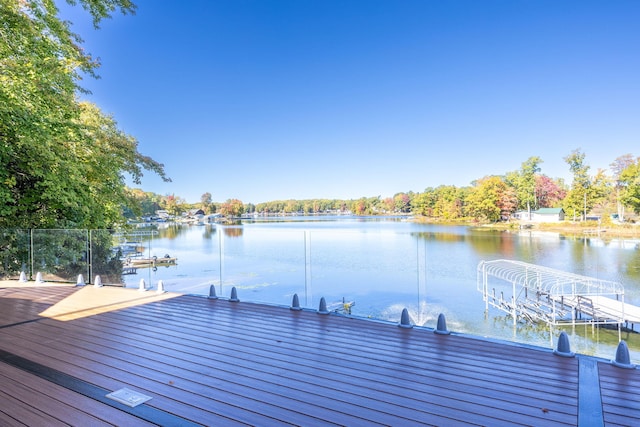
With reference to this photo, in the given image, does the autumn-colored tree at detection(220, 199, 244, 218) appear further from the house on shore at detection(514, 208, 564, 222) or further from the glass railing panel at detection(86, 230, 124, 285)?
the glass railing panel at detection(86, 230, 124, 285)

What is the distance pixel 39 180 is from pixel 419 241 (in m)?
8.23

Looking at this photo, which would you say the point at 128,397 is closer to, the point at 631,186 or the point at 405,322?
the point at 405,322

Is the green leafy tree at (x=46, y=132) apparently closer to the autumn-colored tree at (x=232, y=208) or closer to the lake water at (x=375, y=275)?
the lake water at (x=375, y=275)

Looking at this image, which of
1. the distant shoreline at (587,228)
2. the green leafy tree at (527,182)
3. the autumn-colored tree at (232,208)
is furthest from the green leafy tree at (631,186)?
the autumn-colored tree at (232,208)

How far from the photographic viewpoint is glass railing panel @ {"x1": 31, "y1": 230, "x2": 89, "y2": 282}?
20.0 ft

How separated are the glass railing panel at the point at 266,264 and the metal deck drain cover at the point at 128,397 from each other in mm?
2877

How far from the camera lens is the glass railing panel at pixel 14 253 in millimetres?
6395

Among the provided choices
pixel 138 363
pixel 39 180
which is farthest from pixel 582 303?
pixel 39 180

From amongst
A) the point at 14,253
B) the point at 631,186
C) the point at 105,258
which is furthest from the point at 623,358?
the point at 631,186

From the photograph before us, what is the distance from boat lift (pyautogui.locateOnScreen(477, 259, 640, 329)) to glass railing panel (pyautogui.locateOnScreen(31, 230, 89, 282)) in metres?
8.64

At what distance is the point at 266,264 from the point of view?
694cm

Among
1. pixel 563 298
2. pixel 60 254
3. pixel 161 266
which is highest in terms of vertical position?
pixel 60 254

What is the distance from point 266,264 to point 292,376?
490 cm

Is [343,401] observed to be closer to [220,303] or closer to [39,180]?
[220,303]
